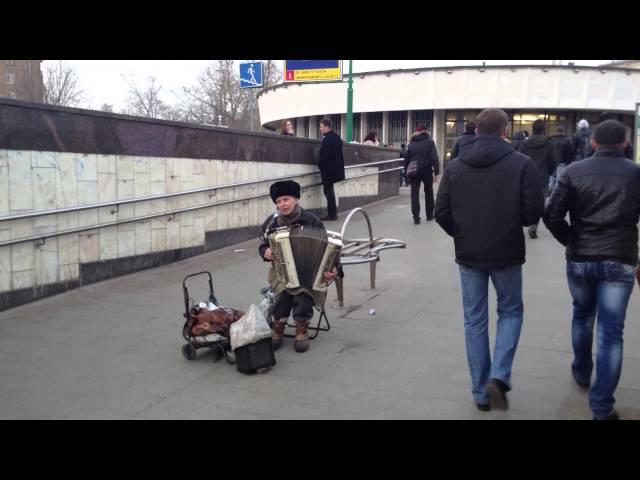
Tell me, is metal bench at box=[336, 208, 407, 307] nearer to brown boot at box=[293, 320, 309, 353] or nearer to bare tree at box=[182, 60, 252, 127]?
brown boot at box=[293, 320, 309, 353]

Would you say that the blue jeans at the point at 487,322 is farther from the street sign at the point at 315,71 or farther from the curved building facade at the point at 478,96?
the curved building facade at the point at 478,96

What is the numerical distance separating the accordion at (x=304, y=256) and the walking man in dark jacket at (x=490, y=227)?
1.41m

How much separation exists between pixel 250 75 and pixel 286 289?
16260mm

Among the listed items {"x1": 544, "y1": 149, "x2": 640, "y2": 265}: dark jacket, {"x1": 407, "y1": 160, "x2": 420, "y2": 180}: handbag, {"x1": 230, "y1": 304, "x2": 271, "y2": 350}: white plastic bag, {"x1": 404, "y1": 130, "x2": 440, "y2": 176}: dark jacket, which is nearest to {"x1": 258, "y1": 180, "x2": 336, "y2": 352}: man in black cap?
{"x1": 230, "y1": 304, "x2": 271, "y2": 350}: white plastic bag

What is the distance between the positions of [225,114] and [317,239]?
50.4 m

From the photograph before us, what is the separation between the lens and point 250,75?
20594 mm

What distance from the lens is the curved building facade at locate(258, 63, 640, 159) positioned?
37406 millimetres

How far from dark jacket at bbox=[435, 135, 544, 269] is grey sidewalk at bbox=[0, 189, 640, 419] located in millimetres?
1004

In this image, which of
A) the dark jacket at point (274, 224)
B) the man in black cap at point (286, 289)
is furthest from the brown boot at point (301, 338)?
the dark jacket at point (274, 224)

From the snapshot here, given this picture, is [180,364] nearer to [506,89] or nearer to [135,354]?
[135,354]

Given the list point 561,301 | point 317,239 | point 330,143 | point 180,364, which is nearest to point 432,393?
point 317,239

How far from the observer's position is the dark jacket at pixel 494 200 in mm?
3928

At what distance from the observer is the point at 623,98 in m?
37.8

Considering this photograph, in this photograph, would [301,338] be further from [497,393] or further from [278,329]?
[497,393]
